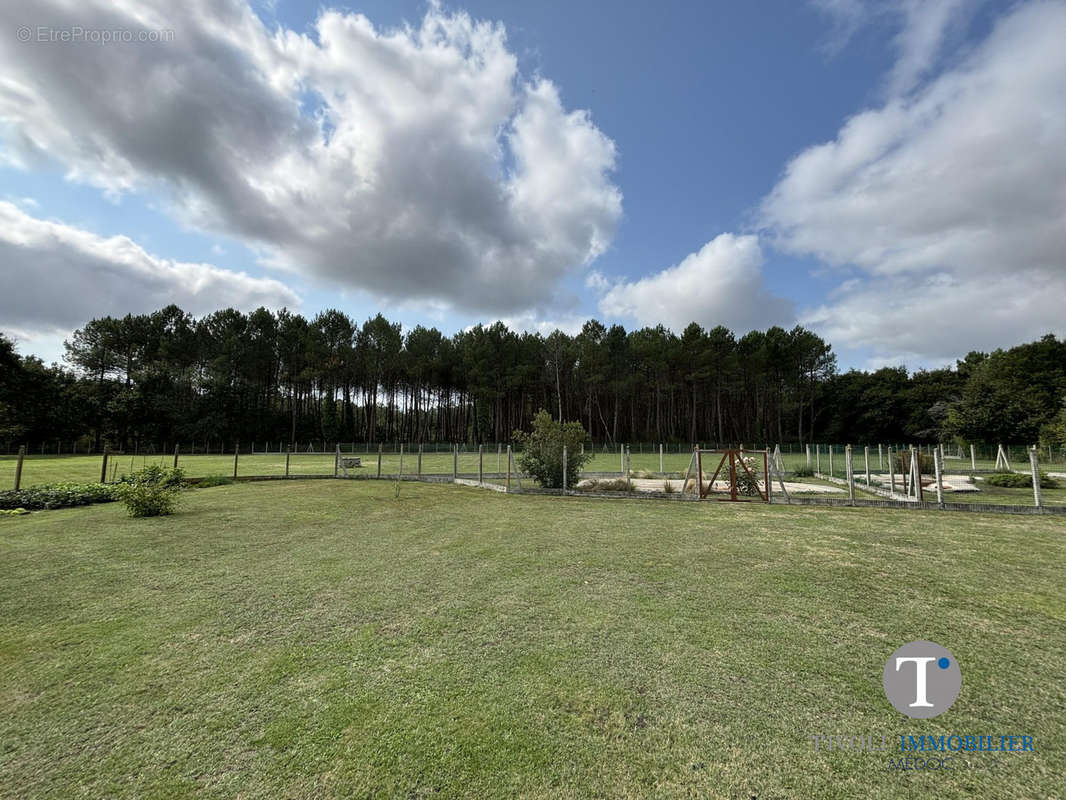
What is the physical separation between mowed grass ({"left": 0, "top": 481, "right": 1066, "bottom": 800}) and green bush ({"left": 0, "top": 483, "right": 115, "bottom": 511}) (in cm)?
492

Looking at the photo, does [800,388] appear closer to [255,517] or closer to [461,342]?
[461,342]

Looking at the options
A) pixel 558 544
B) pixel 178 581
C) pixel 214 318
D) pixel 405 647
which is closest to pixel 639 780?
pixel 405 647

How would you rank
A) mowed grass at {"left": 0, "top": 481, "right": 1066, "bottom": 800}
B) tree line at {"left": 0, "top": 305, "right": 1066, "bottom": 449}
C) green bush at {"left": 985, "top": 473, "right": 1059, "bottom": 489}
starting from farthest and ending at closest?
tree line at {"left": 0, "top": 305, "right": 1066, "bottom": 449} < green bush at {"left": 985, "top": 473, "right": 1059, "bottom": 489} < mowed grass at {"left": 0, "top": 481, "right": 1066, "bottom": 800}

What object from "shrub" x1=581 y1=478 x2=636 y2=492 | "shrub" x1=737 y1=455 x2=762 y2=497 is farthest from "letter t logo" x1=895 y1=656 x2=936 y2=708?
"shrub" x1=737 y1=455 x2=762 y2=497

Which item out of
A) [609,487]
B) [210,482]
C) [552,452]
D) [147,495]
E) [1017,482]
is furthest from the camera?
[1017,482]

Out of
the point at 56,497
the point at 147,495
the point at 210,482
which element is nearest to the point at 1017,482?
the point at 147,495

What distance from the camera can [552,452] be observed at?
575 inches

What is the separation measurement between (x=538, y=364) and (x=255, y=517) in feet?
160

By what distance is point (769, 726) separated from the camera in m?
2.51

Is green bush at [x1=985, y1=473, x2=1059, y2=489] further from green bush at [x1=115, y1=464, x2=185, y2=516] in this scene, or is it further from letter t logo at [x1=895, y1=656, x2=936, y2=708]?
green bush at [x1=115, y1=464, x2=185, y2=516]

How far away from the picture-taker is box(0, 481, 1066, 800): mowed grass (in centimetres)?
216

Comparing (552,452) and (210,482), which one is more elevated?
(552,452)

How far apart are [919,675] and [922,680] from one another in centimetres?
6

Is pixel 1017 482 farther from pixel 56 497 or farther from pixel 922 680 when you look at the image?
pixel 56 497
